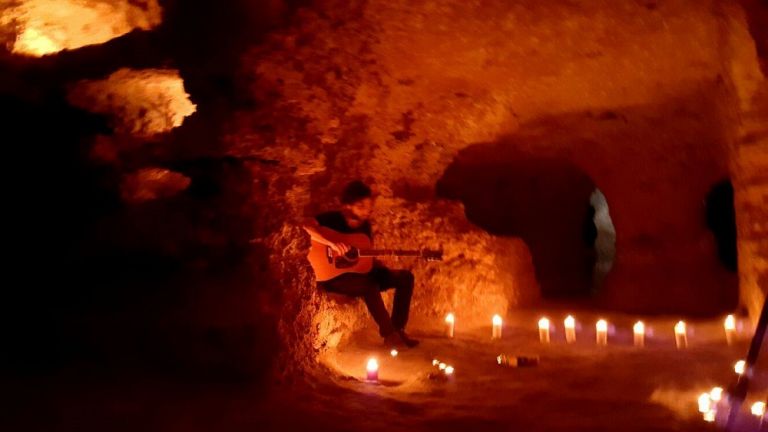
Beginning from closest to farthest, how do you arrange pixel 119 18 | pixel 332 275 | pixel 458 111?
pixel 119 18 < pixel 332 275 < pixel 458 111

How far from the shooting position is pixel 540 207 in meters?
9.32

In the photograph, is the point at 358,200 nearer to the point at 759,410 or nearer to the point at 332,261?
the point at 332,261

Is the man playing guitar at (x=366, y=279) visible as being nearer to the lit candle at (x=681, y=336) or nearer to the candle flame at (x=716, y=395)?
the lit candle at (x=681, y=336)

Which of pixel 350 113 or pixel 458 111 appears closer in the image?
pixel 350 113

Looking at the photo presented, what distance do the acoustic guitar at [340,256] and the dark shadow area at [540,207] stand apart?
333 cm

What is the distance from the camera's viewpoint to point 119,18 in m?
3.80

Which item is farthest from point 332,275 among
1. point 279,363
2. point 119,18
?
point 119,18

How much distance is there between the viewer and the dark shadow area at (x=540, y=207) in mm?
8383

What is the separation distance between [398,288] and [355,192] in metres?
1.11

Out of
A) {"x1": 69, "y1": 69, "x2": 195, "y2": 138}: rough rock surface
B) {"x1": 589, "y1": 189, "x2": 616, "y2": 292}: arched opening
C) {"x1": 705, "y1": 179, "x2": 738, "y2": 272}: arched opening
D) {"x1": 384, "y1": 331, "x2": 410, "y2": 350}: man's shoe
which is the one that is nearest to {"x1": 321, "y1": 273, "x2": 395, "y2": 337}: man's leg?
{"x1": 384, "y1": 331, "x2": 410, "y2": 350}: man's shoe

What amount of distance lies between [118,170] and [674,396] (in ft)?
12.5

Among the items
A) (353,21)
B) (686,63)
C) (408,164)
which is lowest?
(408,164)

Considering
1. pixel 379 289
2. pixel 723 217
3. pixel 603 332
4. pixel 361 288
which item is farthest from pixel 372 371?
pixel 723 217

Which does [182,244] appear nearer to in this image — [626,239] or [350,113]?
[350,113]
